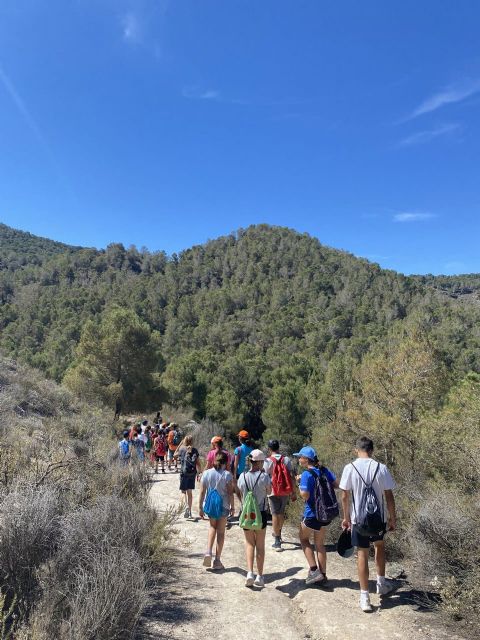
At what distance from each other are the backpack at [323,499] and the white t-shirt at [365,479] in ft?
1.46

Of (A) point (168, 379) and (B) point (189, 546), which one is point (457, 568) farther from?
(A) point (168, 379)

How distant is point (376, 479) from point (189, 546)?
2.99m

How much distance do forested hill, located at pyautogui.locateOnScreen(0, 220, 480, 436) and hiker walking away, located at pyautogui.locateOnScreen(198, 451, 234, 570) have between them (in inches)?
783

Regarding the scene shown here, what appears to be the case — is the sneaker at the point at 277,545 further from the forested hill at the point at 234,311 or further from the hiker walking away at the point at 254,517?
the forested hill at the point at 234,311

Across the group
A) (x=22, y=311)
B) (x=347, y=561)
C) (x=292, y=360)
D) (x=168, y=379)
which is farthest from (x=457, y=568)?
(x=22, y=311)

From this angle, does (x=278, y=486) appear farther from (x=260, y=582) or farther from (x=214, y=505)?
(x=260, y=582)

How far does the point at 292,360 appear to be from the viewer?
44.9 m

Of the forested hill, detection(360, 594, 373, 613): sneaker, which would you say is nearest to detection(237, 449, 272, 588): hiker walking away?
detection(360, 594, 373, 613): sneaker

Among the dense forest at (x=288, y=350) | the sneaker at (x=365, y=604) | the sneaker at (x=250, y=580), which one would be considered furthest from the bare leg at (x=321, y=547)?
the dense forest at (x=288, y=350)

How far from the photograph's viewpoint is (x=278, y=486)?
17.7ft

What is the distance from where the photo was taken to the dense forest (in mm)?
6280

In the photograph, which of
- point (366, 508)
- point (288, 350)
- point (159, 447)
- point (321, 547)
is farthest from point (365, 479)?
point (288, 350)

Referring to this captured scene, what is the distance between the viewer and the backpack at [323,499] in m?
4.21

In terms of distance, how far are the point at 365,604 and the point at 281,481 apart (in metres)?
1.84
